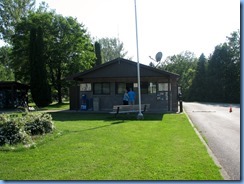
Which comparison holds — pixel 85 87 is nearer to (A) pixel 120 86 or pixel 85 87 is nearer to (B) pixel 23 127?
(A) pixel 120 86

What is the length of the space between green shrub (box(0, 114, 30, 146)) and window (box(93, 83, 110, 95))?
13689 mm

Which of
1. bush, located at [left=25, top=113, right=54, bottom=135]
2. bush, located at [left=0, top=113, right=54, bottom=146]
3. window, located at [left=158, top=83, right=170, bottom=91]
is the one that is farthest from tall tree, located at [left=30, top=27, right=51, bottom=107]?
bush, located at [left=25, top=113, right=54, bottom=135]

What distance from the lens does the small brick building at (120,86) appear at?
70.3ft

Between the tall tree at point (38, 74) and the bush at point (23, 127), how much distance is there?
19.8 meters

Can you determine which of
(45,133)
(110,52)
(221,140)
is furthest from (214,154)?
(110,52)

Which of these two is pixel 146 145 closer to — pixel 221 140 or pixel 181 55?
pixel 221 140

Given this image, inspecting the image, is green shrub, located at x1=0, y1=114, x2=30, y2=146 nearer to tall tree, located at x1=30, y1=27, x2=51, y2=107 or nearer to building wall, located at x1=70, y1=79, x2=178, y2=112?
building wall, located at x1=70, y1=79, x2=178, y2=112

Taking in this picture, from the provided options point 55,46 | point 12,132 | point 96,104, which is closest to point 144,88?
Result: point 96,104

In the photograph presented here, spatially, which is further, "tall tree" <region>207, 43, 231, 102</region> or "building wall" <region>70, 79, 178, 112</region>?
"tall tree" <region>207, 43, 231, 102</region>

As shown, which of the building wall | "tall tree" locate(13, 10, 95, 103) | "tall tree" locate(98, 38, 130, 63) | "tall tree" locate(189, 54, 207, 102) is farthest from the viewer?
"tall tree" locate(98, 38, 130, 63)

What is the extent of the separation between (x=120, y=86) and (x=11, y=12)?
1150 inches

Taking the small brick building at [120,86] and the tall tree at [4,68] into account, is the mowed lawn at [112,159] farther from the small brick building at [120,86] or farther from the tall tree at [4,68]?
the tall tree at [4,68]

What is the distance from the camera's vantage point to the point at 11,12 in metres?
43.0

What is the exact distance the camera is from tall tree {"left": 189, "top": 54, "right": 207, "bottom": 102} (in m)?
41.6
